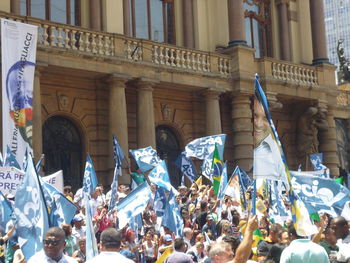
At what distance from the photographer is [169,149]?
21.2 metres

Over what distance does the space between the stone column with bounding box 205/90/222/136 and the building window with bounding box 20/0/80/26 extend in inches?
193

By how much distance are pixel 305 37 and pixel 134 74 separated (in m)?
10.7

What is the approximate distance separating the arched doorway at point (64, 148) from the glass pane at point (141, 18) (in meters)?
4.34

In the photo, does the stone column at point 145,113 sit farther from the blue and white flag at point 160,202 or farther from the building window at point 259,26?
the building window at point 259,26

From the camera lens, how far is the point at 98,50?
1764 cm

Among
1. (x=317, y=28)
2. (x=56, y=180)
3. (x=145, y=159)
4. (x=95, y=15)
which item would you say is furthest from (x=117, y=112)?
(x=317, y=28)

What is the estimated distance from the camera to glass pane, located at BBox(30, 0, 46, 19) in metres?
18.5

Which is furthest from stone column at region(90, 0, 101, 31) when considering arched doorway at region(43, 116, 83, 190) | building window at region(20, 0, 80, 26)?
arched doorway at region(43, 116, 83, 190)

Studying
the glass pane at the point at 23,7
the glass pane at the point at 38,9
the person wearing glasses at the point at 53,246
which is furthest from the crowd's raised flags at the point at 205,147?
the person wearing glasses at the point at 53,246

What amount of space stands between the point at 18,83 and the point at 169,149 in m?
8.03

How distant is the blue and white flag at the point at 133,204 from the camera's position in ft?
31.8

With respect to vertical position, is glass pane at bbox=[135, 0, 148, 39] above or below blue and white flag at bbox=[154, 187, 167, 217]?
above

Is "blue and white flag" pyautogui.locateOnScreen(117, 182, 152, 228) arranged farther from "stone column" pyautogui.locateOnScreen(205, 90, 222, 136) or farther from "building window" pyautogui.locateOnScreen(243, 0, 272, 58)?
"building window" pyautogui.locateOnScreen(243, 0, 272, 58)

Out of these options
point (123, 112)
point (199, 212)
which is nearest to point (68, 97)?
point (123, 112)
